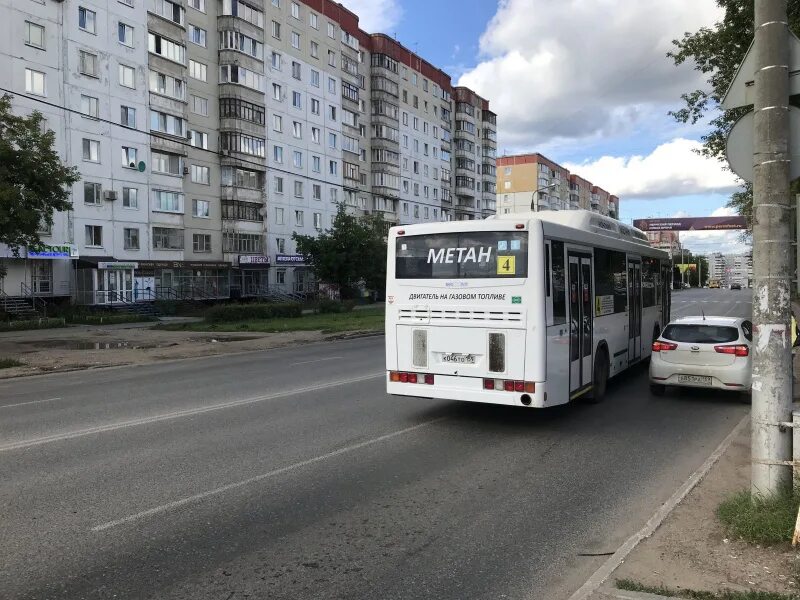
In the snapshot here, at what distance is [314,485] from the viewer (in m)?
6.21

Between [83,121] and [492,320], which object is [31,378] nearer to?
[492,320]

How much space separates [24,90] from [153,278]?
14193mm

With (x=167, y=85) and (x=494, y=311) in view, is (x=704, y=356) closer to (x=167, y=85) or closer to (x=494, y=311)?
(x=494, y=311)

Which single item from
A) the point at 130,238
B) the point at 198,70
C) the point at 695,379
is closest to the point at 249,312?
the point at 130,238

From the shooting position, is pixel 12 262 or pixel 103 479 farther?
pixel 12 262

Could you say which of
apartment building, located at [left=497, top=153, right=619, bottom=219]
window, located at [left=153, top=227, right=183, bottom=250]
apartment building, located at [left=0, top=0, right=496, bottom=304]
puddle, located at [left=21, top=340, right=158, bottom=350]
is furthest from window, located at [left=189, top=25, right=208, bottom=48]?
apartment building, located at [left=497, top=153, right=619, bottom=219]

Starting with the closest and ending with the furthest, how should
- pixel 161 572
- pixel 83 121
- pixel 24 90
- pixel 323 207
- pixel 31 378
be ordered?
pixel 161 572
pixel 31 378
pixel 24 90
pixel 83 121
pixel 323 207

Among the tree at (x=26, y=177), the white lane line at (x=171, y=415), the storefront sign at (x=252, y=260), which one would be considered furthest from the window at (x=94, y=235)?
the white lane line at (x=171, y=415)

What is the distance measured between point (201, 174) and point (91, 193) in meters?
10.1

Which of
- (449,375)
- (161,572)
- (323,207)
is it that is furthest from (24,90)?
(161,572)

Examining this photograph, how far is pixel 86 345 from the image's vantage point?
23672mm

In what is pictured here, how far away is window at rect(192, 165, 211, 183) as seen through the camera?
5006 centimetres

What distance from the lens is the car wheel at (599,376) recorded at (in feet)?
34.4

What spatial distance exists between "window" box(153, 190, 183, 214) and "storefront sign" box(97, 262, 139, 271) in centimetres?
544
